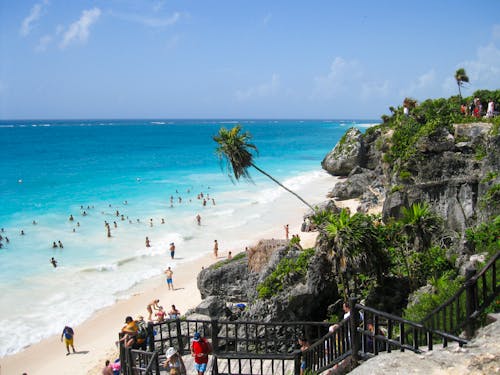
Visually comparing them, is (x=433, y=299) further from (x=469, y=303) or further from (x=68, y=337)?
(x=68, y=337)

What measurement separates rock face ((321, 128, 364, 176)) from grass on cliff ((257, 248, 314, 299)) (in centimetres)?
3873

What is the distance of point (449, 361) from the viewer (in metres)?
6.09

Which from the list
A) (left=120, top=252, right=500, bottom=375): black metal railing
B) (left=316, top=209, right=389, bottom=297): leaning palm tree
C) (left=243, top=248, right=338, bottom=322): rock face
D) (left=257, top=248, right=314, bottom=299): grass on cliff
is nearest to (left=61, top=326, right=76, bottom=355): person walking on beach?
(left=120, top=252, right=500, bottom=375): black metal railing

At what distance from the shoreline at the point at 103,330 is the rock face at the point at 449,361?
512 inches

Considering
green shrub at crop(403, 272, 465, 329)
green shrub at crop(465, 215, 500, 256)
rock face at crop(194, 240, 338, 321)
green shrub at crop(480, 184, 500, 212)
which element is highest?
green shrub at crop(480, 184, 500, 212)

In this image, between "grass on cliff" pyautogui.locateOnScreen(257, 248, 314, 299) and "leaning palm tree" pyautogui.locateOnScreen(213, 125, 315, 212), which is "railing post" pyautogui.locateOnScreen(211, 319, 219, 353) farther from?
"leaning palm tree" pyautogui.locateOnScreen(213, 125, 315, 212)

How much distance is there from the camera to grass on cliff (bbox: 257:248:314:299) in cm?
1443

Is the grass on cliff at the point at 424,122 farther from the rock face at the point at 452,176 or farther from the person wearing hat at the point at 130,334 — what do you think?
the person wearing hat at the point at 130,334

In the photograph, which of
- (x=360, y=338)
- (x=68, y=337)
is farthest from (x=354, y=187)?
(x=360, y=338)

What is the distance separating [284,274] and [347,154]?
41.0 metres

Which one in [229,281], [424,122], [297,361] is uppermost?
[424,122]

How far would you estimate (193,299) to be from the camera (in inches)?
884

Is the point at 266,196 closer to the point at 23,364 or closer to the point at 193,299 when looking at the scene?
the point at 193,299

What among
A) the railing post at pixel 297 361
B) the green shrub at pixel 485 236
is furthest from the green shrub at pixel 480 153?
the railing post at pixel 297 361
